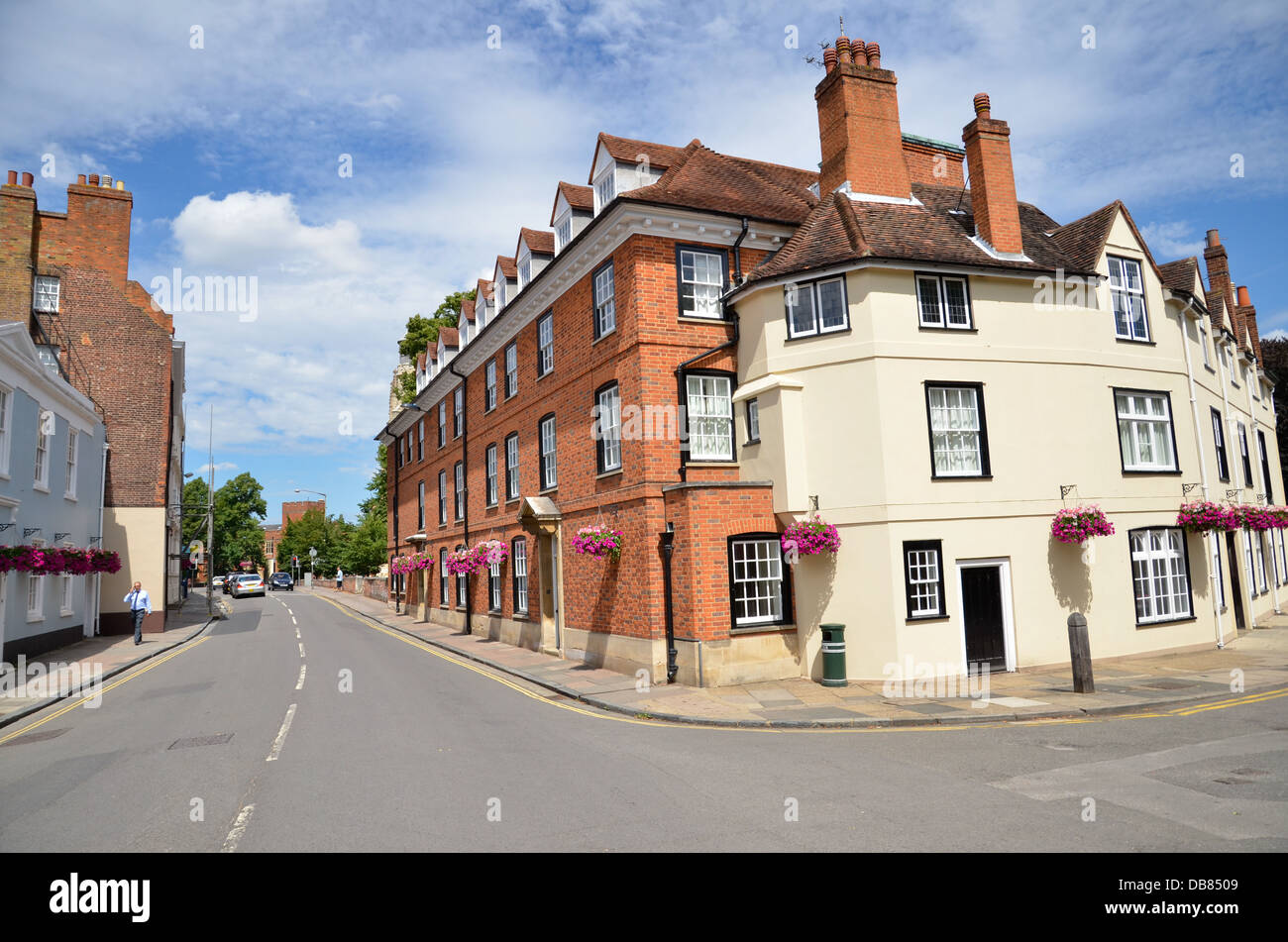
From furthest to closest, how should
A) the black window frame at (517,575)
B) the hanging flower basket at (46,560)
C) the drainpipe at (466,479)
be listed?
the drainpipe at (466,479)
the black window frame at (517,575)
the hanging flower basket at (46,560)

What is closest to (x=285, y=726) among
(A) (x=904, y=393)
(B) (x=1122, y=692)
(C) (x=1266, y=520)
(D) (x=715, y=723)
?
(D) (x=715, y=723)

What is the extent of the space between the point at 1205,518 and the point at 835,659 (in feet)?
32.6

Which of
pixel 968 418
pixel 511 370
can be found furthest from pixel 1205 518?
pixel 511 370

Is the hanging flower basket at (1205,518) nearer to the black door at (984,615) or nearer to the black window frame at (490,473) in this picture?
the black door at (984,615)

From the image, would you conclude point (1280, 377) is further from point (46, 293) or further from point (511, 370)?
point (46, 293)

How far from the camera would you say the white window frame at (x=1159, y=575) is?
16.6 meters

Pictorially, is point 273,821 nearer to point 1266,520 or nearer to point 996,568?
point 996,568

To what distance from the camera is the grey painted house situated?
19328 millimetres

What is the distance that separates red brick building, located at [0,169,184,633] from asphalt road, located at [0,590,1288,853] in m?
18.6

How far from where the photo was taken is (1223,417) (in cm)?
2117

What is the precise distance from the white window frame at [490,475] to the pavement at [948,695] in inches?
358

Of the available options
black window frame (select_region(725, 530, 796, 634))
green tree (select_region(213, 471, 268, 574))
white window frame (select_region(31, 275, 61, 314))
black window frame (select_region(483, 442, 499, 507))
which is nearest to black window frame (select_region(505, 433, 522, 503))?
black window frame (select_region(483, 442, 499, 507))

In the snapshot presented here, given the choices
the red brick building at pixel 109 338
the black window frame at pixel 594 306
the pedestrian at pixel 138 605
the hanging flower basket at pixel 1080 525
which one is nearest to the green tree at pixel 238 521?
the red brick building at pixel 109 338
